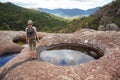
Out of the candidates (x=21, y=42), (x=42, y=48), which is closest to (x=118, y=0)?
(x=21, y=42)

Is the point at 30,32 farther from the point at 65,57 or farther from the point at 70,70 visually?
the point at 70,70

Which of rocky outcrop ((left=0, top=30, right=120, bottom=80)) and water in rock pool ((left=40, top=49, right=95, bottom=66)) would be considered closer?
rocky outcrop ((left=0, top=30, right=120, bottom=80))

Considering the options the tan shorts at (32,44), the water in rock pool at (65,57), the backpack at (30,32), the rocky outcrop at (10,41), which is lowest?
the rocky outcrop at (10,41)

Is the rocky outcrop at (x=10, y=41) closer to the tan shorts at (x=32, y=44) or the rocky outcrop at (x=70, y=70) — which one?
the rocky outcrop at (x=70, y=70)

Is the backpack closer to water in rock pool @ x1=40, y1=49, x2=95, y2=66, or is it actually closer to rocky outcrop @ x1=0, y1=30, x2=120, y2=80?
rocky outcrop @ x1=0, y1=30, x2=120, y2=80

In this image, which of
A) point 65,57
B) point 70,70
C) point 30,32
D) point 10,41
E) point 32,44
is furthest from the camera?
point 10,41

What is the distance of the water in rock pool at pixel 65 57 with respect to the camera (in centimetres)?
2111

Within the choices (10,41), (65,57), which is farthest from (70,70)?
(10,41)

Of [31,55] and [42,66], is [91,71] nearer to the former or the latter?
[42,66]

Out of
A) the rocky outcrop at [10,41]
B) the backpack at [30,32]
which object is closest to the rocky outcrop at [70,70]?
the backpack at [30,32]

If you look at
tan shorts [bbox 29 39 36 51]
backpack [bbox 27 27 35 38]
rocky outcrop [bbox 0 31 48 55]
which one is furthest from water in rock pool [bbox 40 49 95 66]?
rocky outcrop [bbox 0 31 48 55]

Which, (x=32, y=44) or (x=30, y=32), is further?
(x=32, y=44)

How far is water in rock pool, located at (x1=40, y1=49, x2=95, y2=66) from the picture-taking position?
69.3 ft

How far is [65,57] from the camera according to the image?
22219 millimetres
